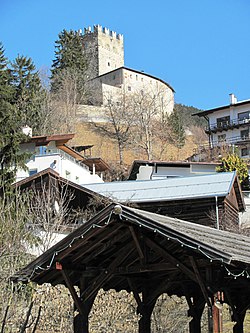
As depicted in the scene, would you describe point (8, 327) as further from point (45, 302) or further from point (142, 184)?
point (142, 184)

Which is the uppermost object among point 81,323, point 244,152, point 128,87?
point 128,87

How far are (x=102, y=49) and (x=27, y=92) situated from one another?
44.5m

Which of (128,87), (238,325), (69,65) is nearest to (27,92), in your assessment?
(69,65)

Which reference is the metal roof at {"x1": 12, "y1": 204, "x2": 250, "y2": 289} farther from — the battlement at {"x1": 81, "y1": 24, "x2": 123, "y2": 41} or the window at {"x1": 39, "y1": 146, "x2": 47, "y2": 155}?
the battlement at {"x1": 81, "y1": 24, "x2": 123, "y2": 41}

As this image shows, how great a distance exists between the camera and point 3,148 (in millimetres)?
24156

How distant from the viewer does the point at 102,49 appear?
311 feet

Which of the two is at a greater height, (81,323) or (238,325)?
(81,323)

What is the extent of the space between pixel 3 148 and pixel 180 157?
148ft

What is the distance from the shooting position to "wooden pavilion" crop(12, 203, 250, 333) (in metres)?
7.76

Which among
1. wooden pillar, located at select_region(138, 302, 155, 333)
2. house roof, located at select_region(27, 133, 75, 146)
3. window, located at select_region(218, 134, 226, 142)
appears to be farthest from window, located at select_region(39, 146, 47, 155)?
wooden pillar, located at select_region(138, 302, 155, 333)

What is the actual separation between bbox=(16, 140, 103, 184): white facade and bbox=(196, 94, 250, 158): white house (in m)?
20.8

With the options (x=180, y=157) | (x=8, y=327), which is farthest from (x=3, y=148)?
(x=180, y=157)

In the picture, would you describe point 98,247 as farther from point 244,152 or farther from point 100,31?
point 100,31

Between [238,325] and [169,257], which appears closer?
[169,257]
